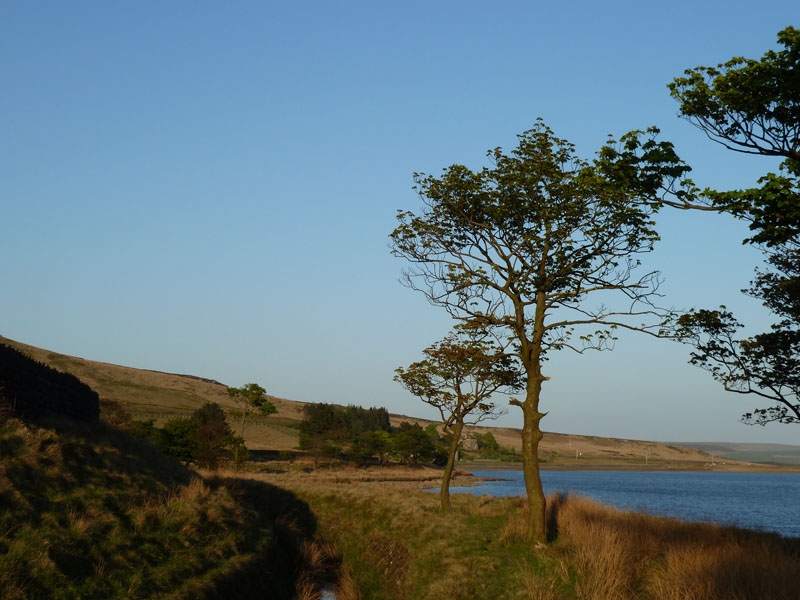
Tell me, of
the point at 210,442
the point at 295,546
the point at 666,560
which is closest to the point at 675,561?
the point at 666,560

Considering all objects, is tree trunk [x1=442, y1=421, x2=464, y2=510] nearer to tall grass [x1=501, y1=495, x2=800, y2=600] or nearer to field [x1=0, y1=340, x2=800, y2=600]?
field [x1=0, y1=340, x2=800, y2=600]

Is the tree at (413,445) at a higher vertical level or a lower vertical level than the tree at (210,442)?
lower

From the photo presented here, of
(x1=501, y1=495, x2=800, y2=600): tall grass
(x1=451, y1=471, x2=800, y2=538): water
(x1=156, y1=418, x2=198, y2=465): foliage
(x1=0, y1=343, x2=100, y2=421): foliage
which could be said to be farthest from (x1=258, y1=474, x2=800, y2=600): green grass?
(x1=156, y1=418, x2=198, y2=465): foliage

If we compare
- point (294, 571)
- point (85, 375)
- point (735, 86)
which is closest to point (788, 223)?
point (735, 86)

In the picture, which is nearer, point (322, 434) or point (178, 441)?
point (178, 441)

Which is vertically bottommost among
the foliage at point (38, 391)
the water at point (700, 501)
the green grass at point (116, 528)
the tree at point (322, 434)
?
the water at point (700, 501)

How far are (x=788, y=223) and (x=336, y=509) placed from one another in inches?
923

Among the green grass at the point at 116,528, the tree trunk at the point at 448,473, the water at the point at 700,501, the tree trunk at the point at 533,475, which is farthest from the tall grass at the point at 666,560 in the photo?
the green grass at the point at 116,528

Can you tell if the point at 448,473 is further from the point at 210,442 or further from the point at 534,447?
the point at 210,442

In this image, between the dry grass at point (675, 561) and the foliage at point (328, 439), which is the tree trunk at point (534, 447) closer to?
the dry grass at point (675, 561)

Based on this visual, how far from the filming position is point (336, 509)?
29984mm

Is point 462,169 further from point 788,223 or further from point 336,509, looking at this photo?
point 336,509

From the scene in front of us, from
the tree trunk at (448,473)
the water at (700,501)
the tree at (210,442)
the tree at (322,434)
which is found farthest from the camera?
the tree at (322,434)

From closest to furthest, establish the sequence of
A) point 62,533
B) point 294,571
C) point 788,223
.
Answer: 1. point 62,533
2. point 788,223
3. point 294,571
